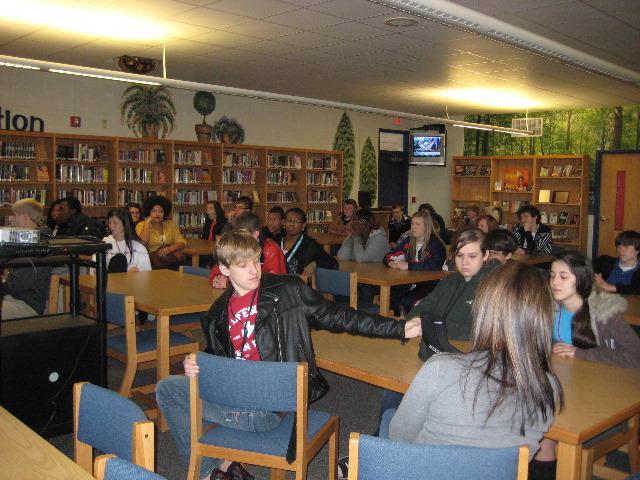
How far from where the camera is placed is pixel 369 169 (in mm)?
12820

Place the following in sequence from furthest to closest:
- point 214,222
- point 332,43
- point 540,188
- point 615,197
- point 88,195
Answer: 1. point 540,188
2. point 615,197
3. point 88,195
4. point 214,222
5. point 332,43

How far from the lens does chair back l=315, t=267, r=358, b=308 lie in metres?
4.58

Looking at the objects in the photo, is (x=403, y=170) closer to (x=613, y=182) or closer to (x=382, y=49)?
(x=613, y=182)

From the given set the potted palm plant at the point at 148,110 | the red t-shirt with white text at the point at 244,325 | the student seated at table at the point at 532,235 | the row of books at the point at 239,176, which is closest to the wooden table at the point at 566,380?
the red t-shirt with white text at the point at 244,325

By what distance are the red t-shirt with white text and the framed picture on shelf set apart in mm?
10111

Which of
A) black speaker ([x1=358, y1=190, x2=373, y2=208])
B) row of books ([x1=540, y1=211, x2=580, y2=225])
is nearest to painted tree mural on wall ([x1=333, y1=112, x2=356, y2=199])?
black speaker ([x1=358, y1=190, x2=373, y2=208])

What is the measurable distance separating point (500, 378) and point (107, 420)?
114 cm

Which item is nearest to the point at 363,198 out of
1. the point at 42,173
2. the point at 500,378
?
the point at 42,173

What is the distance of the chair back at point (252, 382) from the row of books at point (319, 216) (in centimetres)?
933

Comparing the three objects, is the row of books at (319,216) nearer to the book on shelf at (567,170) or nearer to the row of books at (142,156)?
the row of books at (142,156)

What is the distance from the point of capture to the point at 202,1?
16.8 feet

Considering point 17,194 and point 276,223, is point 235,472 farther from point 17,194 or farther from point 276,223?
point 17,194

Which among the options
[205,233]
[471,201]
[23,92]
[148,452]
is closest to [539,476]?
[148,452]

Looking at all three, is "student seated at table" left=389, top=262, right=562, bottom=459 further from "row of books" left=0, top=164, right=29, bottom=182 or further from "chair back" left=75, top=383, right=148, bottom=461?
"row of books" left=0, top=164, right=29, bottom=182
